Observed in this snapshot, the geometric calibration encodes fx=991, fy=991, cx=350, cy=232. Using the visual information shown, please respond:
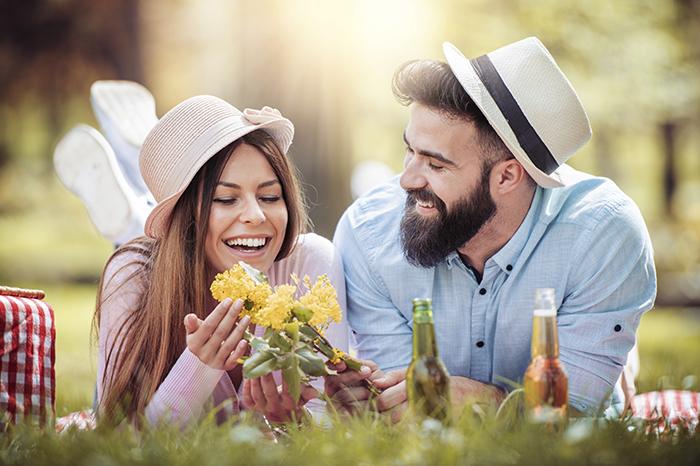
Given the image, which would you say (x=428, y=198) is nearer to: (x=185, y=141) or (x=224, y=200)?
(x=224, y=200)

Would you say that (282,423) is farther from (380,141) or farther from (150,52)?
(380,141)

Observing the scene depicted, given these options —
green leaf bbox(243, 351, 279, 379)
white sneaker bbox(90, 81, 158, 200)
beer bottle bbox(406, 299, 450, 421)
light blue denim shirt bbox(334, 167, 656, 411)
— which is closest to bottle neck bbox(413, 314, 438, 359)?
beer bottle bbox(406, 299, 450, 421)

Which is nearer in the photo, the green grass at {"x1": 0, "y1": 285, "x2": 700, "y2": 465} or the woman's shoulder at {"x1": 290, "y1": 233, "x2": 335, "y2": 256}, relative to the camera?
the green grass at {"x1": 0, "y1": 285, "x2": 700, "y2": 465}

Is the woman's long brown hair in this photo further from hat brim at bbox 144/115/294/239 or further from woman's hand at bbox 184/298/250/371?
woman's hand at bbox 184/298/250/371

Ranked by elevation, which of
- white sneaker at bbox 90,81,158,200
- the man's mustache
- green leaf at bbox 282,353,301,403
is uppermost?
white sneaker at bbox 90,81,158,200

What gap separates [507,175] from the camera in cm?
419

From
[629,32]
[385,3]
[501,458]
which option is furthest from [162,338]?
[629,32]

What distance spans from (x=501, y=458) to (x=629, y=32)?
12.0 meters

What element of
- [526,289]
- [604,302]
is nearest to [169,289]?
[526,289]

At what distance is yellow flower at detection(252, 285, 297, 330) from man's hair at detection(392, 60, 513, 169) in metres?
1.30

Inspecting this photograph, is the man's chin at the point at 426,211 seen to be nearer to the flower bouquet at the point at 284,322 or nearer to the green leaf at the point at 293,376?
the flower bouquet at the point at 284,322

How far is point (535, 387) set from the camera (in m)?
2.96

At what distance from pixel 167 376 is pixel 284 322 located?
2.46 feet

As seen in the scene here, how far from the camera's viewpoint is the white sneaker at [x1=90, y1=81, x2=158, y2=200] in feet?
17.7
